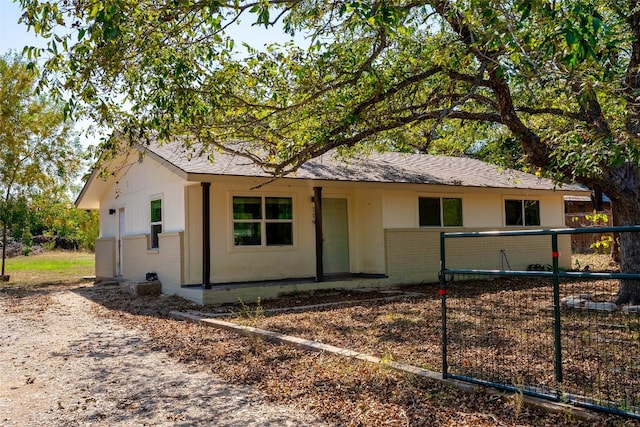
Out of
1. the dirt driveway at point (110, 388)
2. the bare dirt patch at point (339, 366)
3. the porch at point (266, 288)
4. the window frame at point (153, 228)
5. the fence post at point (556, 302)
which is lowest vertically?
the dirt driveway at point (110, 388)

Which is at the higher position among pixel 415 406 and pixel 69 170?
pixel 69 170

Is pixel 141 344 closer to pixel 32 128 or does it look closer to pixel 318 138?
pixel 318 138

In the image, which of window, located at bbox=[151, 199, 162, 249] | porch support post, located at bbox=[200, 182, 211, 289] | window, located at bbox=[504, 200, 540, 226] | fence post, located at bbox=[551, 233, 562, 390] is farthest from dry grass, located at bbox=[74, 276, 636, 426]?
window, located at bbox=[504, 200, 540, 226]

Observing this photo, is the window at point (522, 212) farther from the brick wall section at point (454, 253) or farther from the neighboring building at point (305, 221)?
the brick wall section at point (454, 253)

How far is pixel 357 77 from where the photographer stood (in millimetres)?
8539

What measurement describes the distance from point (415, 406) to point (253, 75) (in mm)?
6290

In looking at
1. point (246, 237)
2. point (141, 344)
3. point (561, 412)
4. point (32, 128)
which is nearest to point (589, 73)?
point (561, 412)

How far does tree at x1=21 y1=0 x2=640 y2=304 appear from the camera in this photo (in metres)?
6.53

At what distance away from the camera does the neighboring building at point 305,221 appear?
487 inches

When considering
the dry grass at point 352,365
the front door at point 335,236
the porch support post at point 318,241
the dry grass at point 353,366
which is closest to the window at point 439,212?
the front door at point 335,236

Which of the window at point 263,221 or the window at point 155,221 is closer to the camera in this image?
the window at point 263,221

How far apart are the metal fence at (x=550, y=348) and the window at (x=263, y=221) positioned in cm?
544

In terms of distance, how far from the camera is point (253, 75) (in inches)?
356

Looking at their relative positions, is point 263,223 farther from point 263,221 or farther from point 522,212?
point 522,212
